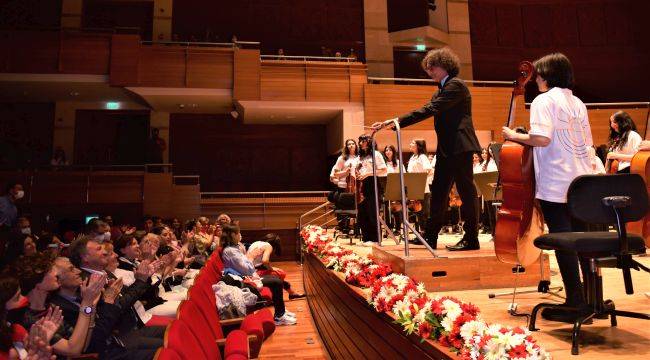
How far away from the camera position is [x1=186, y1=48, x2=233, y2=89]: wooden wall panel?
10.3 meters

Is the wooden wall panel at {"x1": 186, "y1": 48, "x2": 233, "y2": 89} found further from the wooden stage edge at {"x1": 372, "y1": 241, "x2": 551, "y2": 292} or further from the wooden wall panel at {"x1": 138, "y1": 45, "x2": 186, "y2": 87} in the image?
the wooden stage edge at {"x1": 372, "y1": 241, "x2": 551, "y2": 292}

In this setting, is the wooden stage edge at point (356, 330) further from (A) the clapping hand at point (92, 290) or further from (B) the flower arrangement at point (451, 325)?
(A) the clapping hand at point (92, 290)

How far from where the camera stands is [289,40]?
41.1ft

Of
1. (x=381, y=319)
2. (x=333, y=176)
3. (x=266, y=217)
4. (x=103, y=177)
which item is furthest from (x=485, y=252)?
(x=103, y=177)

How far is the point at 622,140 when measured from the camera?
3.55m

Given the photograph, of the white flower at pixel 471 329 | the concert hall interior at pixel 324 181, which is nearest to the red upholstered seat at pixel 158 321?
the concert hall interior at pixel 324 181

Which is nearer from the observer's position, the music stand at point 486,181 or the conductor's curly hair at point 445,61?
the conductor's curly hair at point 445,61

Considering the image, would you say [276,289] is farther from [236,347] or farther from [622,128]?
[622,128]

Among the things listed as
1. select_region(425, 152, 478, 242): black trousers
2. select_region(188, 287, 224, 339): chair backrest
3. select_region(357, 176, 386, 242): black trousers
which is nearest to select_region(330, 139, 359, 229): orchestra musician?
select_region(357, 176, 386, 242): black trousers

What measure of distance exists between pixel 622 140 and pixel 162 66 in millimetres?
9284

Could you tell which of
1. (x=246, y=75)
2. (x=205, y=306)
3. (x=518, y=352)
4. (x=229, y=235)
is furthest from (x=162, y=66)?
(x=518, y=352)

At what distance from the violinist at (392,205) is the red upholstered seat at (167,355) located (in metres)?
4.59

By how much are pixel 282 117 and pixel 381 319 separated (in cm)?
1014

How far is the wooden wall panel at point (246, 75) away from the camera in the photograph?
10328mm
